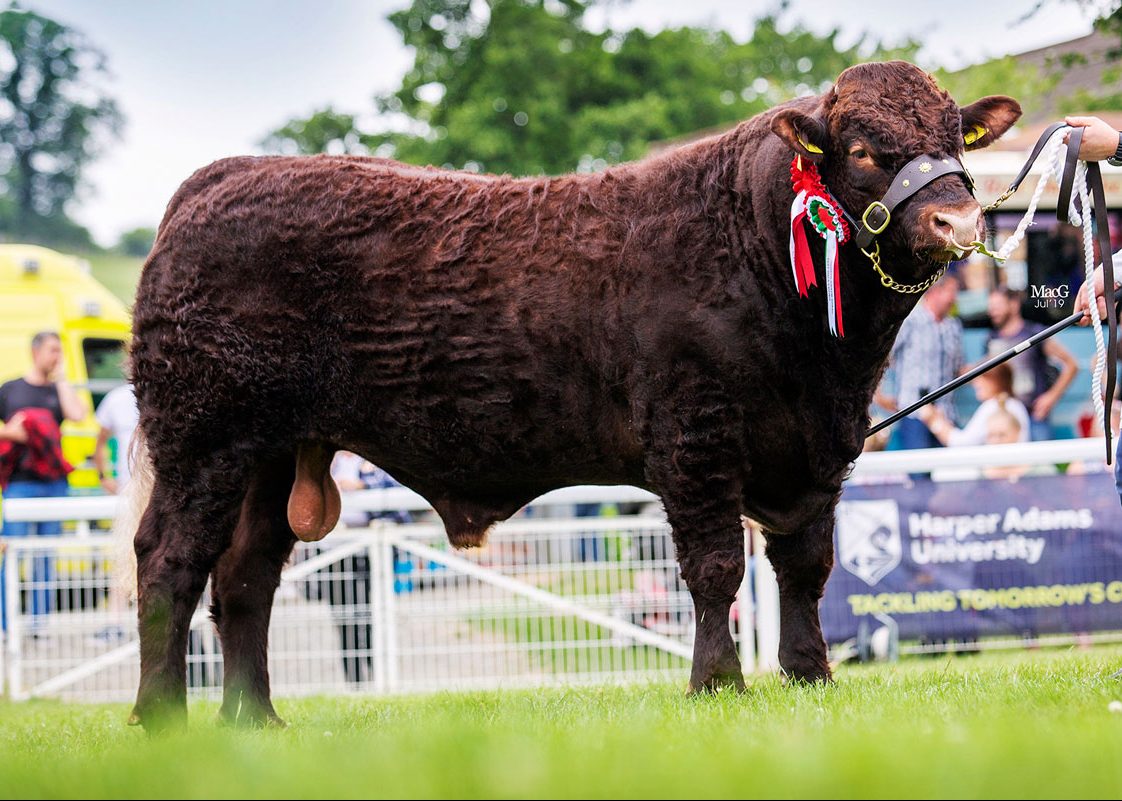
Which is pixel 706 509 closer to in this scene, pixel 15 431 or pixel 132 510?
pixel 132 510

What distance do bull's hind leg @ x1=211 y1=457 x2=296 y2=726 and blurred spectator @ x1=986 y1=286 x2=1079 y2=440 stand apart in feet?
25.1

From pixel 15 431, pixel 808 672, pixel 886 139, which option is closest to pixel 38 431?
pixel 15 431

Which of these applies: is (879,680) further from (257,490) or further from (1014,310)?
(1014,310)

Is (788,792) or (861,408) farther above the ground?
(861,408)

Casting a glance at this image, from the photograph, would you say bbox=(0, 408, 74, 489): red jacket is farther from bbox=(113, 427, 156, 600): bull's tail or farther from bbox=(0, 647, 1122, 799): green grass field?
bbox=(0, 647, 1122, 799): green grass field

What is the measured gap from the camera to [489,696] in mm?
5891

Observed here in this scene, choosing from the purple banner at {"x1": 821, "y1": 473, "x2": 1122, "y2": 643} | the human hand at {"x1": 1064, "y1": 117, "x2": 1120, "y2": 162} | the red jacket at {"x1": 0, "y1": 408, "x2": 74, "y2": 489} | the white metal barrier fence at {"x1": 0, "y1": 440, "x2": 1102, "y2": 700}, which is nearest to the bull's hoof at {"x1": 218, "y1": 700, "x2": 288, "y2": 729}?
the white metal barrier fence at {"x1": 0, "y1": 440, "x2": 1102, "y2": 700}

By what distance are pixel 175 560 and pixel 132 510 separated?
0.55 meters

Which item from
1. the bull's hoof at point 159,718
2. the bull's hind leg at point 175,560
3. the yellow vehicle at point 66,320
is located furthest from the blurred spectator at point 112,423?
the bull's hoof at point 159,718

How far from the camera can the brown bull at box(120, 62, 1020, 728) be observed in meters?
4.82

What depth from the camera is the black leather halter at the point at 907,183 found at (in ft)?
14.5

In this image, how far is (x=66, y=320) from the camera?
1520 cm

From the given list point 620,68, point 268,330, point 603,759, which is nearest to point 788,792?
point 603,759

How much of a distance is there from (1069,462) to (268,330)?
20.3 ft
